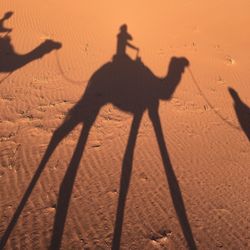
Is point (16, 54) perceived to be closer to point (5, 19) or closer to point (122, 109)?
point (5, 19)

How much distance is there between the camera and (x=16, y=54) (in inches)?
434

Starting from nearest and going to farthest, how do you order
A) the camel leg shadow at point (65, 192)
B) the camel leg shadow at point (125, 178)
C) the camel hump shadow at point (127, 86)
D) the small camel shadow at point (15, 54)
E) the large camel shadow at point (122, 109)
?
the camel leg shadow at point (65, 192) < the camel leg shadow at point (125, 178) < the large camel shadow at point (122, 109) < the camel hump shadow at point (127, 86) < the small camel shadow at point (15, 54)

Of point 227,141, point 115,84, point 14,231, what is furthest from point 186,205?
point 115,84

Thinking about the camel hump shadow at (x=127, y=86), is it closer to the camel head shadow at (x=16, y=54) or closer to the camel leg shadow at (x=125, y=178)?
the camel leg shadow at (x=125, y=178)

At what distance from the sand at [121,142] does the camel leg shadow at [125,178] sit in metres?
0.02

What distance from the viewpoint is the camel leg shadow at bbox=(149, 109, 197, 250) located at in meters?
5.63

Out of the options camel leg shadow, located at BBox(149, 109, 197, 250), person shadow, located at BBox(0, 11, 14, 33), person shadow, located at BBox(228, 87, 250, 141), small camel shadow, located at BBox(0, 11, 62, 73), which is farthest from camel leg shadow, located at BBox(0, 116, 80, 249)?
person shadow, located at BBox(0, 11, 14, 33)

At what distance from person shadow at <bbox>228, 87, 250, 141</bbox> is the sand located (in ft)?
0.16

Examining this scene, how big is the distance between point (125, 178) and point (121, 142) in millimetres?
1201

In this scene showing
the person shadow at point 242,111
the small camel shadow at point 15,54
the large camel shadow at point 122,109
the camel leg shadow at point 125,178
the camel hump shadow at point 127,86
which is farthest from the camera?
the small camel shadow at point 15,54

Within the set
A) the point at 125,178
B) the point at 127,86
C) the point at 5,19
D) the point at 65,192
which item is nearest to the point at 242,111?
the point at 127,86

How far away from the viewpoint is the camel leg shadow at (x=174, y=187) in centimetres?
563

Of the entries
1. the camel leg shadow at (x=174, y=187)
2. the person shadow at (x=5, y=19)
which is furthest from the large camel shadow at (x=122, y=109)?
the person shadow at (x=5, y=19)

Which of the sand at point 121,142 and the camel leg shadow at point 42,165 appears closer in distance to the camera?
the camel leg shadow at point 42,165
